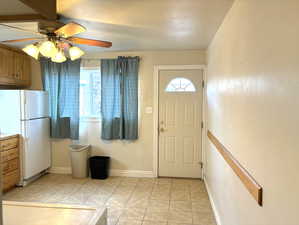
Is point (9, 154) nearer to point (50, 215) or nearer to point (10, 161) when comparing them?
point (10, 161)

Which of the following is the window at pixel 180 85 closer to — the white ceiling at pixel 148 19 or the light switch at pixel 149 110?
the light switch at pixel 149 110

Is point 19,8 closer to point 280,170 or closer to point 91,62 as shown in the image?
point 280,170

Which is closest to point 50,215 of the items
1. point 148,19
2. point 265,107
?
point 265,107

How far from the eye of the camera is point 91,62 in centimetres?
437

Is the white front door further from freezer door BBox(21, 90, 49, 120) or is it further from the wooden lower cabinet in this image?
the wooden lower cabinet

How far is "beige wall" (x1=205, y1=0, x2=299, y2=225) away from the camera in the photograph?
0.98 m

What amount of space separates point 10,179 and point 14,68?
190cm

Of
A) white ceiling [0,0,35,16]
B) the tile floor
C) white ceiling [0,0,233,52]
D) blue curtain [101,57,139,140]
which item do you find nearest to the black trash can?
the tile floor

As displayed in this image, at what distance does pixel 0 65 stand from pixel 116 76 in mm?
1893

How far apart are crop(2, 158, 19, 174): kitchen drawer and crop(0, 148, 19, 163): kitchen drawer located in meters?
0.05

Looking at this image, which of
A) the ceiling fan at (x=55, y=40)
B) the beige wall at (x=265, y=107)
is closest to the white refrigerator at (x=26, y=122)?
the ceiling fan at (x=55, y=40)

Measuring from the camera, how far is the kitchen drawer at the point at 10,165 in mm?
3420

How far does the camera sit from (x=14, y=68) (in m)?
4.00

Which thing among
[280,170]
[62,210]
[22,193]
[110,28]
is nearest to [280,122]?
[280,170]
